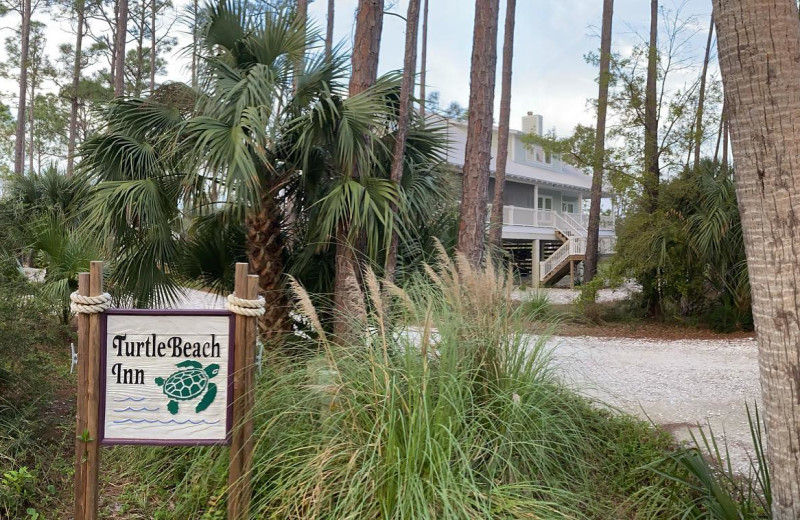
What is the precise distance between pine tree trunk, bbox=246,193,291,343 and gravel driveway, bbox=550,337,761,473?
2.65 metres

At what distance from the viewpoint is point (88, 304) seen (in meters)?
3.55

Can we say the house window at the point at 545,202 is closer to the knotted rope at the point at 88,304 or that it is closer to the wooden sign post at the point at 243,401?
the wooden sign post at the point at 243,401

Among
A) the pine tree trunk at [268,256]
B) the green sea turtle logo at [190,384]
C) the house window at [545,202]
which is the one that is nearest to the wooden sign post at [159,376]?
the green sea turtle logo at [190,384]

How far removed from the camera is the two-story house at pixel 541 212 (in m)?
25.1

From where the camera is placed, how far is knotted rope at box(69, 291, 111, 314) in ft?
11.6

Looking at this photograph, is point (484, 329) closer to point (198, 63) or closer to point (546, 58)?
point (198, 63)

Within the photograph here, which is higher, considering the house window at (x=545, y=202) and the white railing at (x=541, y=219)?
the house window at (x=545, y=202)

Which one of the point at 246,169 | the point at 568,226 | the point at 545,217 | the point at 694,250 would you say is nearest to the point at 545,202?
the point at 568,226

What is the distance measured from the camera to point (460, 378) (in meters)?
3.51

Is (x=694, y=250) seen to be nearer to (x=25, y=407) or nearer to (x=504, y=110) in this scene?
(x=504, y=110)

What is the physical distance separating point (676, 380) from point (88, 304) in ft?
24.6

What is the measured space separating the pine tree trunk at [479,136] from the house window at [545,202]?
23.4 metres

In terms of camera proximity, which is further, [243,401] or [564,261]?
[564,261]

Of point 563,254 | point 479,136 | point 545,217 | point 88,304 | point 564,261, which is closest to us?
point 88,304
